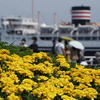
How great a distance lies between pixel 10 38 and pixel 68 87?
38.0 meters

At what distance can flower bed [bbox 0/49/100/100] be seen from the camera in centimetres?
257

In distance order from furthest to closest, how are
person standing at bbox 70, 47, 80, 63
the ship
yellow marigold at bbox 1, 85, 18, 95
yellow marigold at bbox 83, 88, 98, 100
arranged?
the ship
person standing at bbox 70, 47, 80, 63
yellow marigold at bbox 83, 88, 98, 100
yellow marigold at bbox 1, 85, 18, 95

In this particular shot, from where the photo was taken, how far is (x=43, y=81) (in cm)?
304

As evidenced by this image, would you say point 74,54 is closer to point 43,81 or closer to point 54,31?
point 43,81

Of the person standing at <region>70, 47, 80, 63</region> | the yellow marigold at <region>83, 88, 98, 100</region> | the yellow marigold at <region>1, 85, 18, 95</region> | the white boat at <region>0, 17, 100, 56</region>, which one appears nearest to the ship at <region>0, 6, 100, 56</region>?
the white boat at <region>0, 17, 100, 56</region>

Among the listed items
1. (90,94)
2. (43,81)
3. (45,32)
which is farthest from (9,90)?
(45,32)

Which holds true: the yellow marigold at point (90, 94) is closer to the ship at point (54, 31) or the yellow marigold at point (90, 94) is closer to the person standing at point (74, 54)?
the person standing at point (74, 54)

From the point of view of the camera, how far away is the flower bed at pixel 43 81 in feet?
8.42

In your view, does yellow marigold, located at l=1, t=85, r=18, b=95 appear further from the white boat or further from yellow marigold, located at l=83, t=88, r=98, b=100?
the white boat

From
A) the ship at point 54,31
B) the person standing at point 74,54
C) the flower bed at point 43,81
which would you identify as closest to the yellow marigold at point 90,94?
the flower bed at point 43,81

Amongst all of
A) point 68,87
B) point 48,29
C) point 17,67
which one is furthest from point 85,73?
point 48,29

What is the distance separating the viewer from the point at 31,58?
3520 millimetres

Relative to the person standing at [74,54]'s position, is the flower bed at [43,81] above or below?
above

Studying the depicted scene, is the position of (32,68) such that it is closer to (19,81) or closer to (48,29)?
(19,81)
